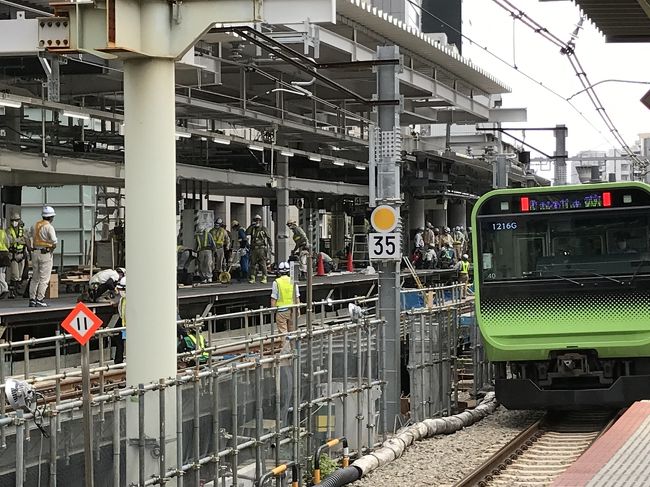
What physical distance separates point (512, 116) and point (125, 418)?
91.9ft

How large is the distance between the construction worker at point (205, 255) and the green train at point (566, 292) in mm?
13110

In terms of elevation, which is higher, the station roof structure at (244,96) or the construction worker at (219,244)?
the station roof structure at (244,96)

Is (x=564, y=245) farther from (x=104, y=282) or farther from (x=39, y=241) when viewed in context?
(x=104, y=282)

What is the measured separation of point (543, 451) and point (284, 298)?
6.83m

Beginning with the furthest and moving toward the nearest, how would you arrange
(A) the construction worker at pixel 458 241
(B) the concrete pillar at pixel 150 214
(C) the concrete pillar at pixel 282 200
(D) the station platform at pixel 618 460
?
(A) the construction worker at pixel 458 241, (C) the concrete pillar at pixel 282 200, (B) the concrete pillar at pixel 150 214, (D) the station platform at pixel 618 460

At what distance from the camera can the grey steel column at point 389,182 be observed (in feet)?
47.4

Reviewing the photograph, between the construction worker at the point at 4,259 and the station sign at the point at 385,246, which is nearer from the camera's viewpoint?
the station sign at the point at 385,246

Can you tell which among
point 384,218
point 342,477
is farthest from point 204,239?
point 342,477

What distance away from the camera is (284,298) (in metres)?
19.1

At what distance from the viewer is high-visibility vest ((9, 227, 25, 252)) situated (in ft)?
70.0

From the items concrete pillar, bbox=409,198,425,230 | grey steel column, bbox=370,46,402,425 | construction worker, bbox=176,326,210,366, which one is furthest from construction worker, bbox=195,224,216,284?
concrete pillar, bbox=409,198,425,230

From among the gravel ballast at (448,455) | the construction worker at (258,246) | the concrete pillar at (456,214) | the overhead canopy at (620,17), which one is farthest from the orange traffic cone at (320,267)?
the concrete pillar at (456,214)

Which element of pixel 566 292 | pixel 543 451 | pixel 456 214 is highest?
pixel 456 214

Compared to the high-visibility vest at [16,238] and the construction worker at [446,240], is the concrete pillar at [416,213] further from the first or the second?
the high-visibility vest at [16,238]
